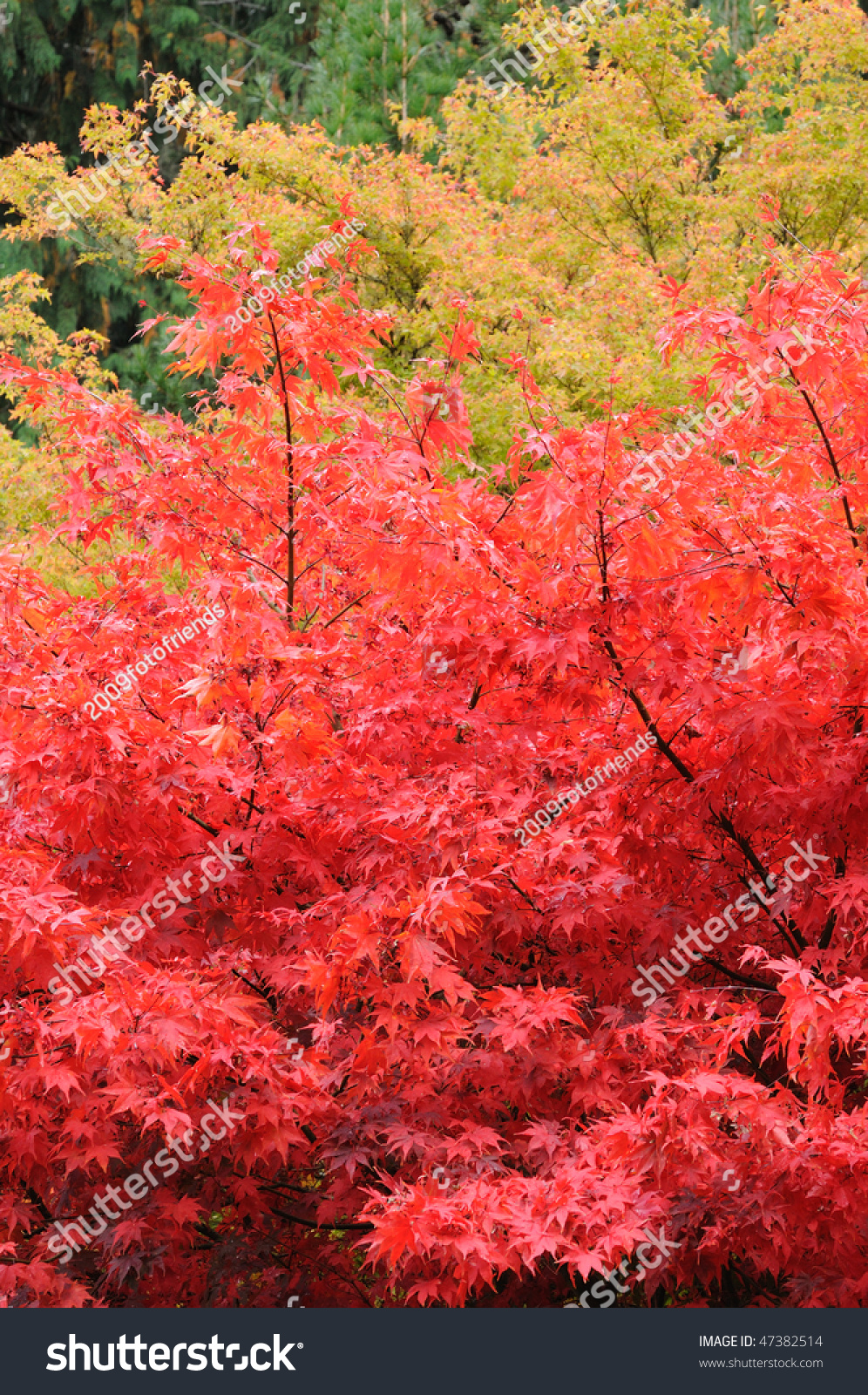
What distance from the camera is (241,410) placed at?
4.76 m

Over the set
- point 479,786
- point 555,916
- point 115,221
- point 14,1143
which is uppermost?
point 115,221

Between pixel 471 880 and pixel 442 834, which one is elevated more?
pixel 442 834

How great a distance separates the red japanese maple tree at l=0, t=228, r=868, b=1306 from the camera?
3338 millimetres

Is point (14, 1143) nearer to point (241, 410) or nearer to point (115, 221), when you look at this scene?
point (241, 410)

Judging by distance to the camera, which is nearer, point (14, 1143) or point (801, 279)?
point (14, 1143)

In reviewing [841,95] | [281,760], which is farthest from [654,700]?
[841,95]

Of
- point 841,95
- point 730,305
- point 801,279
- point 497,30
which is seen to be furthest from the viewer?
point 497,30

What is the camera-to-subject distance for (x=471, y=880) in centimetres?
345

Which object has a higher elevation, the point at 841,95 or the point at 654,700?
the point at 841,95

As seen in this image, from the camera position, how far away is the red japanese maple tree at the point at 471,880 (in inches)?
131

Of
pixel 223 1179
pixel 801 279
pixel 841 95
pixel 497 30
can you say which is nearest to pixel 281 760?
pixel 223 1179

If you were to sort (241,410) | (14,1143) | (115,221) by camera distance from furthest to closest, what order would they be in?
(115,221)
(241,410)
(14,1143)

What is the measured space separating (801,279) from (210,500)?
2329 mm

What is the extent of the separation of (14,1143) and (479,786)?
178 centimetres
